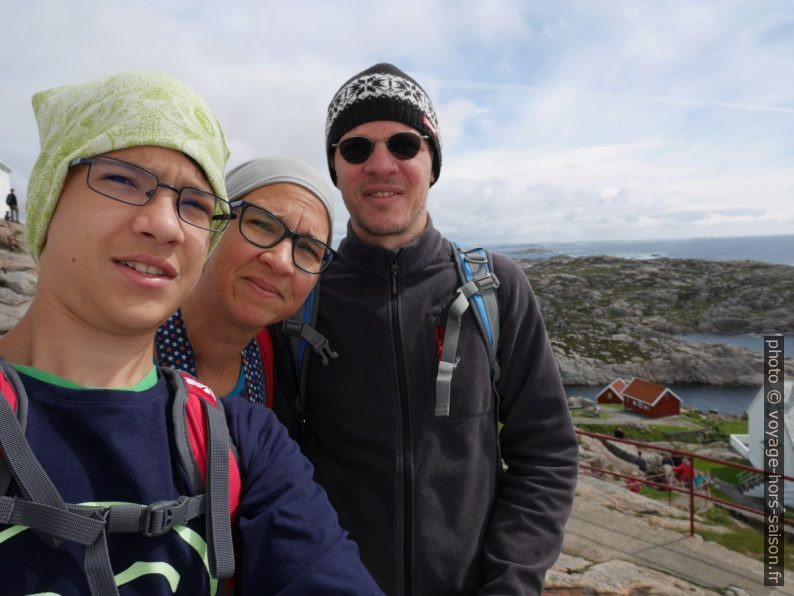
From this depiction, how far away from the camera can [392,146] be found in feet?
9.04

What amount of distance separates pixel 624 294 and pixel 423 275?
147503mm

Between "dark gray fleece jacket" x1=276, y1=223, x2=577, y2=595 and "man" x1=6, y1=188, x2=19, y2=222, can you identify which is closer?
"dark gray fleece jacket" x1=276, y1=223, x2=577, y2=595

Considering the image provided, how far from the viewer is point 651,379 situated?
82.2 m

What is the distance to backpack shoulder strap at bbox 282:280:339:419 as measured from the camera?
8.46ft

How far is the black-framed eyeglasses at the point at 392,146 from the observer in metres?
2.75

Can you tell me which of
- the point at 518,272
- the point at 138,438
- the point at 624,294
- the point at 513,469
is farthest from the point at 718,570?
the point at 624,294

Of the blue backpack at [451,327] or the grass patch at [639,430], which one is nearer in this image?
the blue backpack at [451,327]

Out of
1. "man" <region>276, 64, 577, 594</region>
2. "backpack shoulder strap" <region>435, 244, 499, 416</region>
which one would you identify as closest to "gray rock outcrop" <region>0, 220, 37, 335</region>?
"man" <region>276, 64, 577, 594</region>

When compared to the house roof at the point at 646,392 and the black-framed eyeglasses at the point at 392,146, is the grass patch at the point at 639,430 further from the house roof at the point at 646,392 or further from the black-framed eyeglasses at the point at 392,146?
the black-framed eyeglasses at the point at 392,146

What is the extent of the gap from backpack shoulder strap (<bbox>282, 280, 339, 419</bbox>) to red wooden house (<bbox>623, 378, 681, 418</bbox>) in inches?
2289

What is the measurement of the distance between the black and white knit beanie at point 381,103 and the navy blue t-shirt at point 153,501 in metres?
1.92

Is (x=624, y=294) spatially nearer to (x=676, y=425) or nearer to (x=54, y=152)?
(x=676, y=425)

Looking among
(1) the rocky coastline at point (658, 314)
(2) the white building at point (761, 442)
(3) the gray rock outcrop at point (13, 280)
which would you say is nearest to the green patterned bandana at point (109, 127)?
(3) the gray rock outcrop at point (13, 280)

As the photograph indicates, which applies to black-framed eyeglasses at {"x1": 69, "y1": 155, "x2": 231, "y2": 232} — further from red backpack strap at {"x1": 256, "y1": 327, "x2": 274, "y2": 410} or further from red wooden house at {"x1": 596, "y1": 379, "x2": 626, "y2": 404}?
red wooden house at {"x1": 596, "y1": 379, "x2": 626, "y2": 404}
